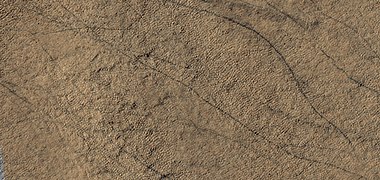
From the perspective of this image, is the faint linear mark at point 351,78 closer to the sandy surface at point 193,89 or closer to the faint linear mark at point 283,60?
the sandy surface at point 193,89

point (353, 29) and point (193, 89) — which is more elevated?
point (353, 29)

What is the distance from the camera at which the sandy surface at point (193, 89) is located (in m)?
3.81

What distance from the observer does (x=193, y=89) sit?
3857 millimetres

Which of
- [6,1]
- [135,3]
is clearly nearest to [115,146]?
[135,3]

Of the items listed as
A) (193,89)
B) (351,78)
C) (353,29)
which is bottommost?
(193,89)

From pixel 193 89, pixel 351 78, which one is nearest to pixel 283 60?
pixel 351 78

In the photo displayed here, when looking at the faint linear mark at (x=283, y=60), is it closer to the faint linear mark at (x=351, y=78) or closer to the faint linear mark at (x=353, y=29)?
the faint linear mark at (x=351, y=78)

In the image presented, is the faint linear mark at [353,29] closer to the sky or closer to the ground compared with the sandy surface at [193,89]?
closer to the sky

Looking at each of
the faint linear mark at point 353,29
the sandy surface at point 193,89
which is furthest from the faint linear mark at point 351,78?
the faint linear mark at point 353,29

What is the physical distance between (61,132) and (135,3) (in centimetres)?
116

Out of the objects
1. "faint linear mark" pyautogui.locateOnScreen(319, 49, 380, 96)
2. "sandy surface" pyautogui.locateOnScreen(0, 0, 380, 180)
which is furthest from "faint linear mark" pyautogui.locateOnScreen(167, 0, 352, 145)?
"faint linear mark" pyautogui.locateOnScreen(319, 49, 380, 96)

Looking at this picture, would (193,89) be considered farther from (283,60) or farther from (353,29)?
(353,29)

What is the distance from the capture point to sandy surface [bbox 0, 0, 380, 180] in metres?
3.81

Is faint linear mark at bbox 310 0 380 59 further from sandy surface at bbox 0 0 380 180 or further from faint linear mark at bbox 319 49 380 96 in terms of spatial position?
faint linear mark at bbox 319 49 380 96
